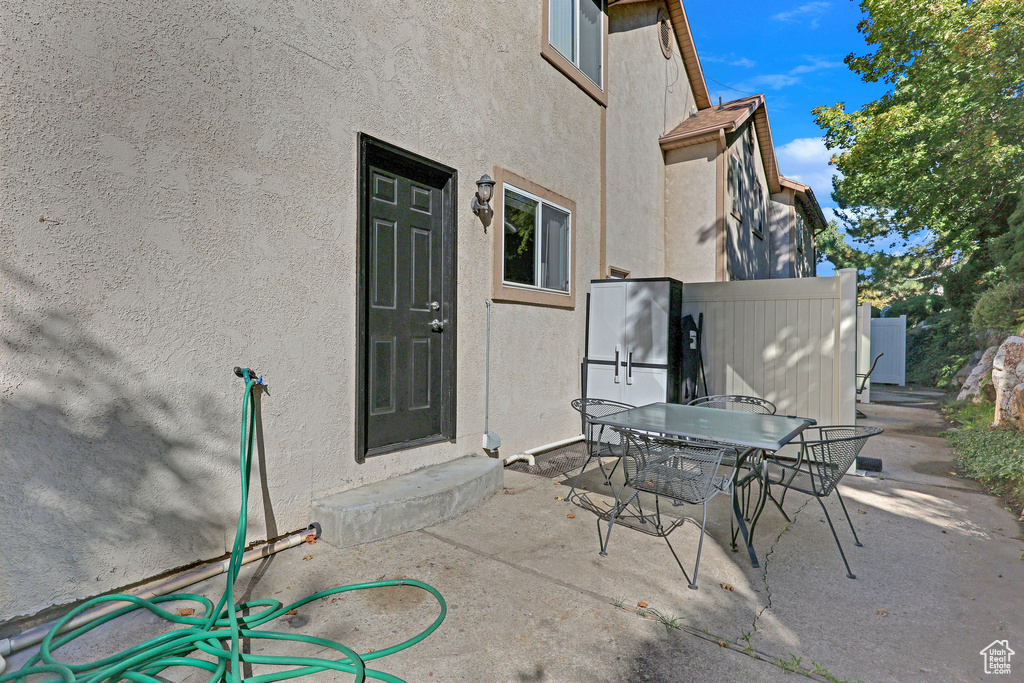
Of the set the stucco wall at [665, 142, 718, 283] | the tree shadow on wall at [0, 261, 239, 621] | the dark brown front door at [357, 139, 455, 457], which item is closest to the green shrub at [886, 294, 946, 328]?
the stucco wall at [665, 142, 718, 283]

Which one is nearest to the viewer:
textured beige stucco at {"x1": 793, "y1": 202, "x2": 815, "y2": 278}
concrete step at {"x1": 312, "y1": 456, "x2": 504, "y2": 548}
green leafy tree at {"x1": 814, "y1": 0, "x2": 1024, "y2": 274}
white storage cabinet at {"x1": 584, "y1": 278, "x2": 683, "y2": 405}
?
concrete step at {"x1": 312, "y1": 456, "x2": 504, "y2": 548}

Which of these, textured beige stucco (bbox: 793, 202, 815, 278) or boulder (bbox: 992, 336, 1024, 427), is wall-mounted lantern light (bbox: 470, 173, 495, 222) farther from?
textured beige stucco (bbox: 793, 202, 815, 278)

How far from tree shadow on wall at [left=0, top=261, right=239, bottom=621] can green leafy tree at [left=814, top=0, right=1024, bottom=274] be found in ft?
40.4

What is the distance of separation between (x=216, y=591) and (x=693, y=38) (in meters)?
11.2

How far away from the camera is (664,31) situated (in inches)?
360

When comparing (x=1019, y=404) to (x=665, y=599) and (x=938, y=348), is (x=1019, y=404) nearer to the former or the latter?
(x=665, y=599)

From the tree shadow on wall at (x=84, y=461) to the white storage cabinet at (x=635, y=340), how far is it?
14.8 feet

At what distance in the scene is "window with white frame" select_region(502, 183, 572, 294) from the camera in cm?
525

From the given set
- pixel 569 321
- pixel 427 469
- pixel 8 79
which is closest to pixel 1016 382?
pixel 569 321

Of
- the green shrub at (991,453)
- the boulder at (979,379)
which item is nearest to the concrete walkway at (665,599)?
the green shrub at (991,453)

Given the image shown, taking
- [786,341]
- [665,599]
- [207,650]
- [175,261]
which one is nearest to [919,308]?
[786,341]

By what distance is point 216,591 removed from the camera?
2627 millimetres

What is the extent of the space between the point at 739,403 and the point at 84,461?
5597 millimetres

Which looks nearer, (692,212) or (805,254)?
(692,212)
